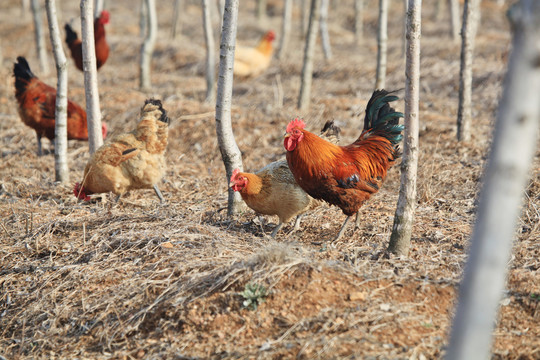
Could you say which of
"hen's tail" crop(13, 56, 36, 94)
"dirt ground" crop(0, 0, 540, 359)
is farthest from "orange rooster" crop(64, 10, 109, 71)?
"dirt ground" crop(0, 0, 540, 359)

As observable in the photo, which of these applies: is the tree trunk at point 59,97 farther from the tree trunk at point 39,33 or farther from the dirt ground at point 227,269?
the tree trunk at point 39,33

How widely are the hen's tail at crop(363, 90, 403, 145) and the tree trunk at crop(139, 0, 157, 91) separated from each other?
780 cm

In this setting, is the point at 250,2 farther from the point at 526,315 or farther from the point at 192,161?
the point at 526,315

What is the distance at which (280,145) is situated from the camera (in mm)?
9391

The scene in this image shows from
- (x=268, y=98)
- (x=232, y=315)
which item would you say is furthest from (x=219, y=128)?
(x=268, y=98)

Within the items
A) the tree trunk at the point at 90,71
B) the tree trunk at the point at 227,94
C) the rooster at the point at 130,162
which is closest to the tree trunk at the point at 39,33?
the tree trunk at the point at 90,71

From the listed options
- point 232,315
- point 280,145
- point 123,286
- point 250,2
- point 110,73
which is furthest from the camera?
point 250,2

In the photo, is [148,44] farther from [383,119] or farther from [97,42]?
[383,119]

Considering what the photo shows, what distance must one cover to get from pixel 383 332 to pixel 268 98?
9.55 metres

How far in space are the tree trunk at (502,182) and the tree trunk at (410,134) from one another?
1.97 meters

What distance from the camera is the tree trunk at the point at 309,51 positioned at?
1037cm

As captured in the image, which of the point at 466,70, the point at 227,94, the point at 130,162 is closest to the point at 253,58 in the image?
the point at 466,70

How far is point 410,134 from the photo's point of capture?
14.0 ft

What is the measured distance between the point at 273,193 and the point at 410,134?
1.71 metres
